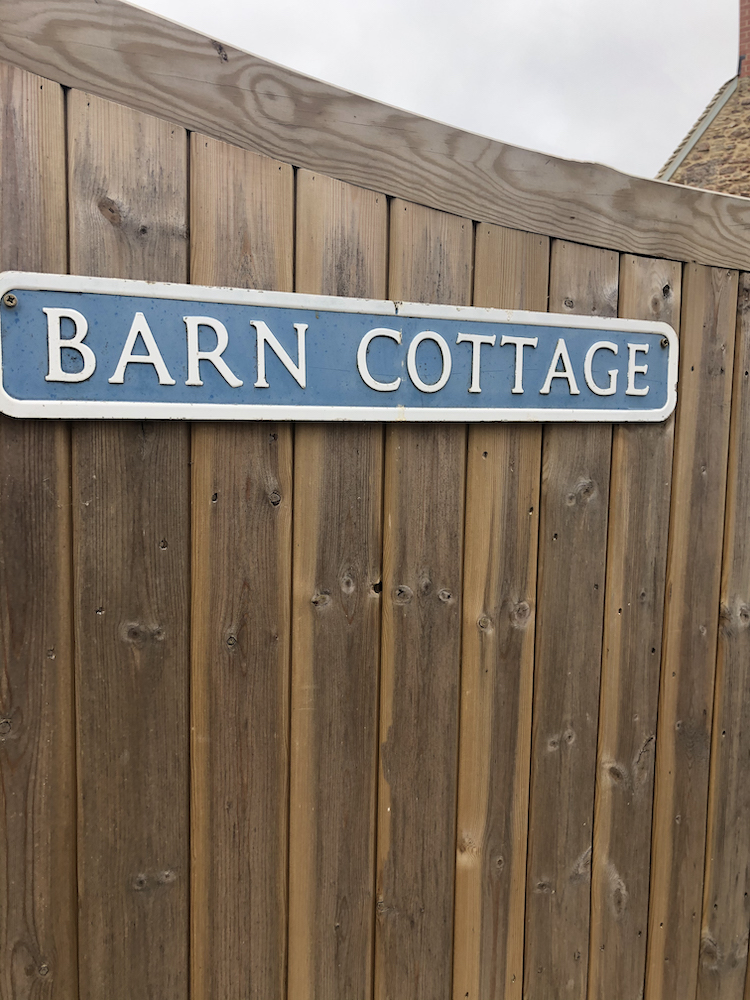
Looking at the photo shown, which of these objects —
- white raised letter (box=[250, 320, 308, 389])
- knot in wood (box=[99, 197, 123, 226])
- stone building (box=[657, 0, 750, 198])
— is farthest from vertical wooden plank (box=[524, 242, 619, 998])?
stone building (box=[657, 0, 750, 198])

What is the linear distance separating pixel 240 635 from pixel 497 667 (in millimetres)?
488

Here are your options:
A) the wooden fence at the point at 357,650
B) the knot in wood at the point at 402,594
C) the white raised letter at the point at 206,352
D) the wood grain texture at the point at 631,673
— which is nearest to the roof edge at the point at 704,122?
Answer: the wood grain texture at the point at 631,673

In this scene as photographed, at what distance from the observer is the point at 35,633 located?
0.97 metres

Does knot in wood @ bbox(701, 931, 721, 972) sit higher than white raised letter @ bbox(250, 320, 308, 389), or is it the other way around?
white raised letter @ bbox(250, 320, 308, 389)

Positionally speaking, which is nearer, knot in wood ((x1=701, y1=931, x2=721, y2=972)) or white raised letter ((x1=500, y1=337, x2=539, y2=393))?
white raised letter ((x1=500, y1=337, x2=539, y2=393))

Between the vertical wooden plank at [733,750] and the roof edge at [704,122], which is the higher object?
the roof edge at [704,122]

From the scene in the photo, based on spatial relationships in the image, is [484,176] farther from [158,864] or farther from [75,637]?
[158,864]

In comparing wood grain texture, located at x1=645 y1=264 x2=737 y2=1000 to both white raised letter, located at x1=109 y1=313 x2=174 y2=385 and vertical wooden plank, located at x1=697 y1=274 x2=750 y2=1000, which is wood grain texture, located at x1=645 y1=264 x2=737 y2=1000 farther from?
white raised letter, located at x1=109 y1=313 x2=174 y2=385

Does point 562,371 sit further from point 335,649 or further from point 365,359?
point 335,649

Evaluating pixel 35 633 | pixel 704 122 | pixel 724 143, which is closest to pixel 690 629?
pixel 35 633

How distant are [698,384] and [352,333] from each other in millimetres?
769

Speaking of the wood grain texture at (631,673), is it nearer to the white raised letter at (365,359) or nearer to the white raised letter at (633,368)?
the white raised letter at (633,368)

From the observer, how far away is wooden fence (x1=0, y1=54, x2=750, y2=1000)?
98 centimetres

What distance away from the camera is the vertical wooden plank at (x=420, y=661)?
1163mm
